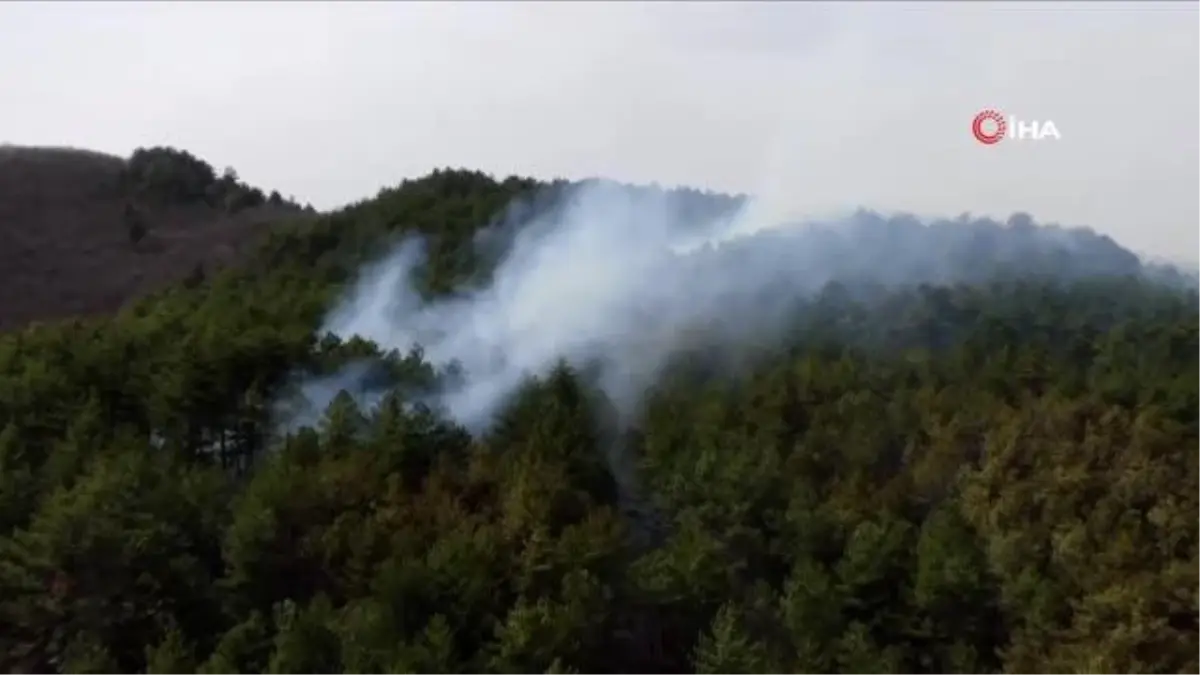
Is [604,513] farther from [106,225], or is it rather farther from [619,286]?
[106,225]

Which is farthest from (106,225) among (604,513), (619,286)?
(604,513)

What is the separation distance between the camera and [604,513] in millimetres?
22641

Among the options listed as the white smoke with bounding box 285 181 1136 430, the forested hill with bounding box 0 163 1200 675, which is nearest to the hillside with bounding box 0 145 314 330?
the white smoke with bounding box 285 181 1136 430

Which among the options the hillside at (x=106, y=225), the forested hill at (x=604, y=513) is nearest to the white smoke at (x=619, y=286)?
the forested hill at (x=604, y=513)

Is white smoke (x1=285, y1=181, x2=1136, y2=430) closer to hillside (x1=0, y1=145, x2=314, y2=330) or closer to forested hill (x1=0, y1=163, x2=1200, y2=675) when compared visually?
forested hill (x1=0, y1=163, x2=1200, y2=675)

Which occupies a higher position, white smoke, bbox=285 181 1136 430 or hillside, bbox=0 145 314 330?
hillside, bbox=0 145 314 330

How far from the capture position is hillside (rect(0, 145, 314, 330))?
64.6 meters

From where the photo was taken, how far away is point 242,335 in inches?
1147

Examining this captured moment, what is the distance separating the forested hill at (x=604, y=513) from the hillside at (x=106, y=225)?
31.8 meters

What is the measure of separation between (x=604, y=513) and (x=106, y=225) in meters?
60.0

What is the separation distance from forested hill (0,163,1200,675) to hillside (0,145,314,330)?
3183 cm

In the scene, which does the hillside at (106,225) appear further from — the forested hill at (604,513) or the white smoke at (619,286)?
the forested hill at (604,513)

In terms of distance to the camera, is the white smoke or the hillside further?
the hillside

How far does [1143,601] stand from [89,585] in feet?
50.8
